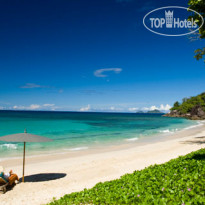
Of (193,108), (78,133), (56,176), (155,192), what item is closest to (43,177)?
(56,176)

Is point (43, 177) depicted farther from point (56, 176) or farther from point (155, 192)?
point (155, 192)

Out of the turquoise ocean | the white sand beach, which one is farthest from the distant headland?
the white sand beach

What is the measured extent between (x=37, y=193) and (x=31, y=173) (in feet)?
10.1

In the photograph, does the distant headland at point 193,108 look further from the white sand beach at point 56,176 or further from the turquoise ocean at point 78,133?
the white sand beach at point 56,176

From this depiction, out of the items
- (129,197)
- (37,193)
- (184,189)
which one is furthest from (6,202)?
(184,189)

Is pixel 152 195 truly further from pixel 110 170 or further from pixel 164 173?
pixel 110 170

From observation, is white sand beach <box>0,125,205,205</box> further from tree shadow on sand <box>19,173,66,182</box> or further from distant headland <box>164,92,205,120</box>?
distant headland <box>164,92,205,120</box>

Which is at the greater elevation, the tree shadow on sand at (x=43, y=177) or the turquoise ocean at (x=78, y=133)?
the tree shadow on sand at (x=43, y=177)

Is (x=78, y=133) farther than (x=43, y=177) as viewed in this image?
Yes

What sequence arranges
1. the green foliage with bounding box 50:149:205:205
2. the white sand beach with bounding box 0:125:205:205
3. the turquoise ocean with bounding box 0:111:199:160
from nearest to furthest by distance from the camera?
the green foliage with bounding box 50:149:205:205, the white sand beach with bounding box 0:125:205:205, the turquoise ocean with bounding box 0:111:199:160

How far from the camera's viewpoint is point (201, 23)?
1064 centimetres

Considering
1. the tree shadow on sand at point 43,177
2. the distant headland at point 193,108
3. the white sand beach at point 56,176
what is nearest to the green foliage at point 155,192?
the white sand beach at point 56,176

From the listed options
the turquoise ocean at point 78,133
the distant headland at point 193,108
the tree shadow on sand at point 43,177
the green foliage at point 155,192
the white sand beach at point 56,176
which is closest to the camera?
the green foliage at point 155,192

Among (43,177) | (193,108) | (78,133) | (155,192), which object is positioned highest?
(193,108)
